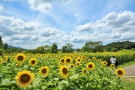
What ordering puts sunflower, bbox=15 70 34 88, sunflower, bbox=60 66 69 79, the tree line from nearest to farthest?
1. sunflower, bbox=15 70 34 88
2. sunflower, bbox=60 66 69 79
3. the tree line

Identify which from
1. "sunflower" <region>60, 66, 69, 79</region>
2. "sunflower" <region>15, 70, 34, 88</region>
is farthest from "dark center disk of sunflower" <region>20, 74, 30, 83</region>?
"sunflower" <region>60, 66, 69, 79</region>

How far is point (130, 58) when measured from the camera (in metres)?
37.9

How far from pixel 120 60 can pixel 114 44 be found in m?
71.4

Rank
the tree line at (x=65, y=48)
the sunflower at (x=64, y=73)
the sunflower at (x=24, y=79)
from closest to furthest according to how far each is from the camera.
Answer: the sunflower at (x=24, y=79), the sunflower at (x=64, y=73), the tree line at (x=65, y=48)

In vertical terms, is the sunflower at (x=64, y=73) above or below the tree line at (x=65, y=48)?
below

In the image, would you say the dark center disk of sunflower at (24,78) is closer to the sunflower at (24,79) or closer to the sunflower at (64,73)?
the sunflower at (24,79)

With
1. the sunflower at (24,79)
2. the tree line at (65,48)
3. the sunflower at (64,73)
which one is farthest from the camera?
the tree line at (65,48)

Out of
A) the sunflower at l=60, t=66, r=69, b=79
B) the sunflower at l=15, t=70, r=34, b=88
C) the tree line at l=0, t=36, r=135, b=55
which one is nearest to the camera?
the sunflower at l=15, t=70, r=34, b=88

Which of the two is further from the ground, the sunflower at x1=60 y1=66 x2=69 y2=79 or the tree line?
the tree line

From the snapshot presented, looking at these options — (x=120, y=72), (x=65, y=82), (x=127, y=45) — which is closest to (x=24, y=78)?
(x=65, y=82)

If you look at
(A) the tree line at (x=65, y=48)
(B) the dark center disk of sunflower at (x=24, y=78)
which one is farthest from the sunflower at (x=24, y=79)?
(A) the tree line at (x=65, y=48)

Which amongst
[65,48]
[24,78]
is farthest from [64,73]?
[65,48]

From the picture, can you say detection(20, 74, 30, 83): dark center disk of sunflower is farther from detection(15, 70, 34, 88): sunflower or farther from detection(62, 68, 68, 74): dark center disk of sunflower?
detection(62, 68, 68, 74): dark center disk of sunflower

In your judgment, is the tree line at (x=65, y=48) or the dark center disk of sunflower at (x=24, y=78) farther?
the tree line at (x=65, y=48)
